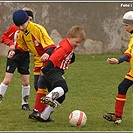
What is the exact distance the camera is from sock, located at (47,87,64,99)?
6.48m

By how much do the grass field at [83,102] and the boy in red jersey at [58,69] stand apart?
0.21 m

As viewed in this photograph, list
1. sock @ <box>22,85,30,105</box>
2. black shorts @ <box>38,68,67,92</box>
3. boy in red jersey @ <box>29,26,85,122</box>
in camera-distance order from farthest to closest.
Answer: sock @ <box>22,85,30,105</box>, black shorts @ <box>38,68,67,92</box>, boy in red jersey @ <box>29,26,85,122</box>

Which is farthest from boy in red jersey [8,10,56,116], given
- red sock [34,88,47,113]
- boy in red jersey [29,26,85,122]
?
boy in red jersey [29,26,85,122]

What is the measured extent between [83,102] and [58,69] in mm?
1741

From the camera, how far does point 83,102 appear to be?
27.5 feet

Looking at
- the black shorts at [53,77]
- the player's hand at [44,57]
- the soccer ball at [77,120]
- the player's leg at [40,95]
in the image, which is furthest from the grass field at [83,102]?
the player's hand at [44,57]

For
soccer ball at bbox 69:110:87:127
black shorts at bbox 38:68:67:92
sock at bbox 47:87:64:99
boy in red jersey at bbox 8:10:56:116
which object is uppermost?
boy in red jersey at bbox 8:10:56:116

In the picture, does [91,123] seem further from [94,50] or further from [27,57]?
[94,50]

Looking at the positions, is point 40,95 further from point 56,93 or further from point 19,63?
point 19,63

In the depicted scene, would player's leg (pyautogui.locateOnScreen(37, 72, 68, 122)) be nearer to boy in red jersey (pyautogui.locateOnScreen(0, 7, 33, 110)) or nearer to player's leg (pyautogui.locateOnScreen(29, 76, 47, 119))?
player's leg (pyautogui.locateOnScreen(29, 76, 47, 119))

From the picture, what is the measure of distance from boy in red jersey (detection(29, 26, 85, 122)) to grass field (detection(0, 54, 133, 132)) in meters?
0.21

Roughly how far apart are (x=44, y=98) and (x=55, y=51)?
2.20ft

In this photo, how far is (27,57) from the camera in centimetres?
808

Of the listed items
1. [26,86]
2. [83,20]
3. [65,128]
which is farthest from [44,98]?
[83,20]
